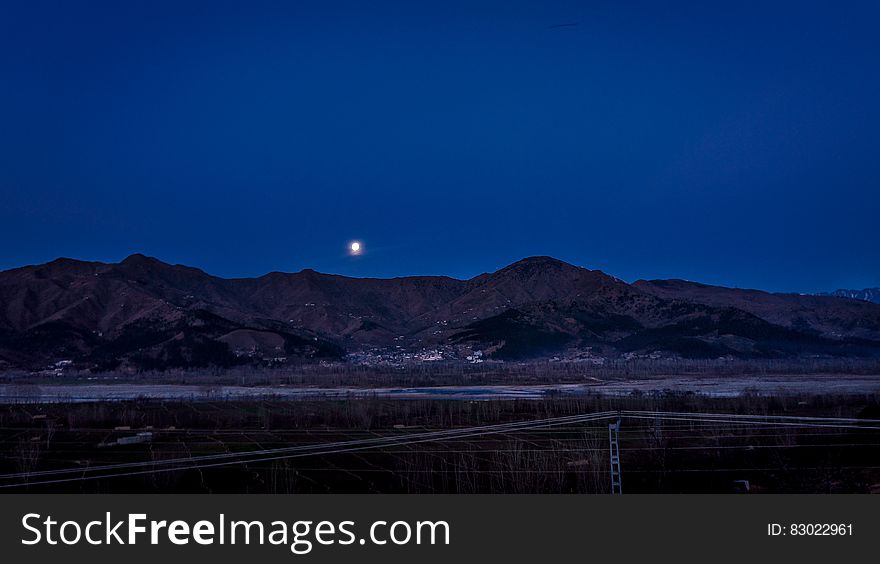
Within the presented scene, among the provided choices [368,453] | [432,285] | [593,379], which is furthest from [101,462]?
[432,285]

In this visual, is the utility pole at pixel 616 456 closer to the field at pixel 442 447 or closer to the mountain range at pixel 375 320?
the field at pixel 442 447

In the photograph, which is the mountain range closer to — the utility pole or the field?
the field

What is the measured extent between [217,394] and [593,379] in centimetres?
3016

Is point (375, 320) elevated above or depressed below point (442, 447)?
above

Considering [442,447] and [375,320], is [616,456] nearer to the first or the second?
[442,447]

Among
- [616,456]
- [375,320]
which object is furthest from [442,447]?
[375,320]

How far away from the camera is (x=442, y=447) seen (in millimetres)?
16594

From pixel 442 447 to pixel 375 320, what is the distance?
413ft

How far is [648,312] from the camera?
118 m

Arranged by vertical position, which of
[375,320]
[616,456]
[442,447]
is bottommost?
[442,447]

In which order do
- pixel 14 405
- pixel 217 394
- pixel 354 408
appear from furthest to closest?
pixel 217 394 < pixel 14 405 < pixel 354 408

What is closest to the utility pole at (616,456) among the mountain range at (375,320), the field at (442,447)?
the field at (442,447)

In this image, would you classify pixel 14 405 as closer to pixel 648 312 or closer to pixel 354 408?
pixel 354 408

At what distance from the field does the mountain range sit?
182 feet
